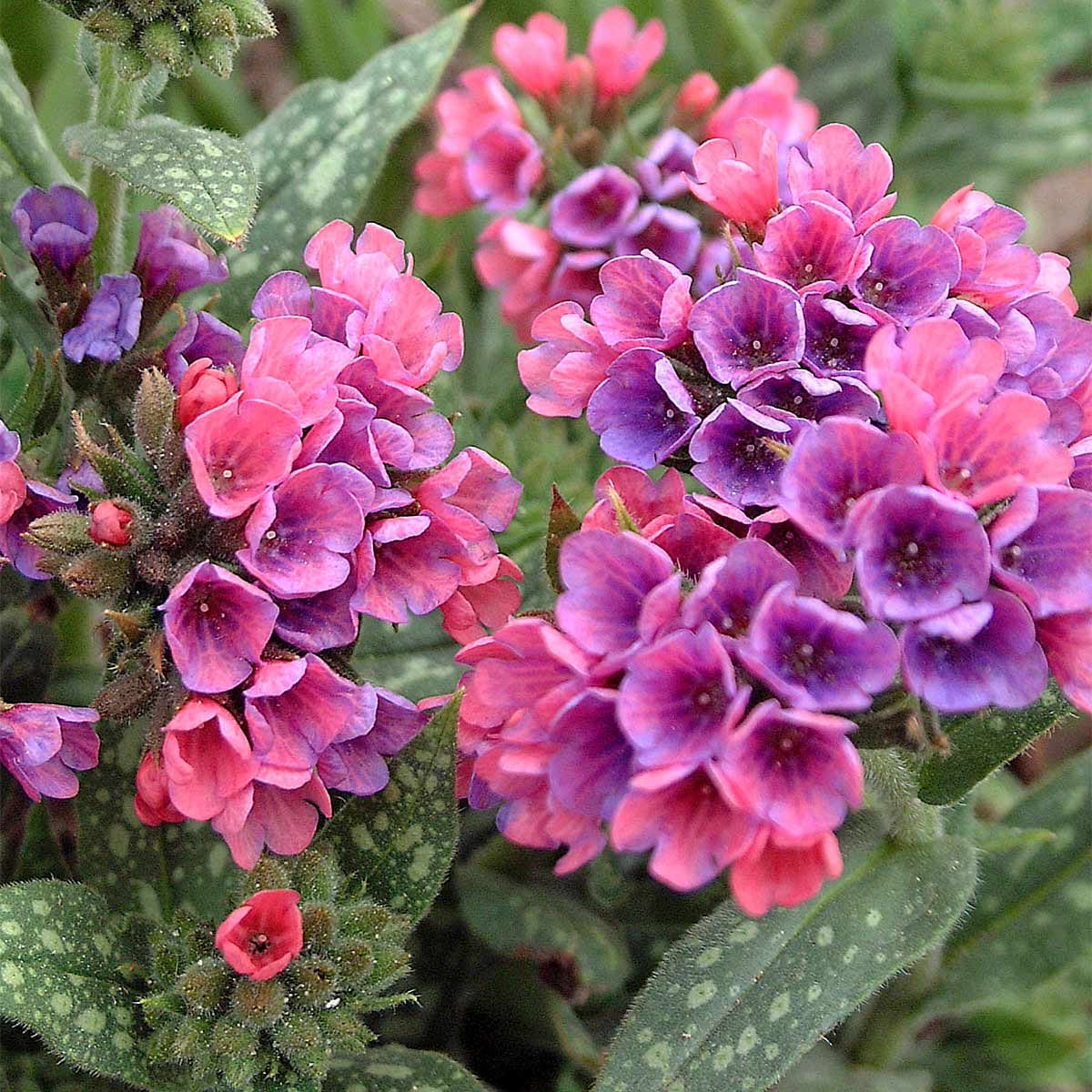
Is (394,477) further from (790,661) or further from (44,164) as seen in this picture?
(44,164)

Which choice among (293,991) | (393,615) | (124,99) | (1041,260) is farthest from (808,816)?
(124,99)

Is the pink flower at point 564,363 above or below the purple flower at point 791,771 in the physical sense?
above

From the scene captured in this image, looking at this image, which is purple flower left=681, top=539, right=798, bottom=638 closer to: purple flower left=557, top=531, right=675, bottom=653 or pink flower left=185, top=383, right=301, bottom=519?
purple flower left=557, top=531, right=675, bottom=653

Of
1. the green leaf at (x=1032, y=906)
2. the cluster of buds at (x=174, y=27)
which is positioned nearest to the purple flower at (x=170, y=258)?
the cluster of buds at (x=174, y=27)

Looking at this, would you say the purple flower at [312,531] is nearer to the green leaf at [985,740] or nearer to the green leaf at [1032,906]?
the green leaf at [985,740]

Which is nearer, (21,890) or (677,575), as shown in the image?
(677,575)

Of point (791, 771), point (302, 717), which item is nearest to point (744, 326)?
point (791, 771)
